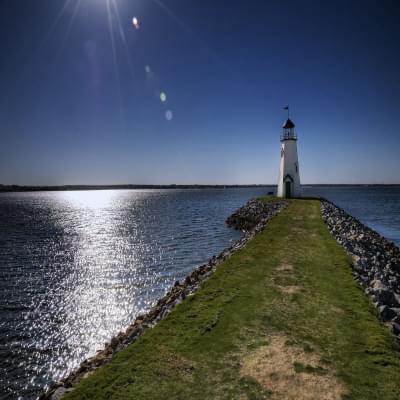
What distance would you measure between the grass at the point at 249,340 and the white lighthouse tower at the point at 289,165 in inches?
1335

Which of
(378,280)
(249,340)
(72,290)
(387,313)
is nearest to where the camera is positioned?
(249,340)

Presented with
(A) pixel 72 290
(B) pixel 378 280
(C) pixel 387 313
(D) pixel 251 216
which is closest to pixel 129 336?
(C) pixel 387 313

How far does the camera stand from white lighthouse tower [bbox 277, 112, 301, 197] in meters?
42.5

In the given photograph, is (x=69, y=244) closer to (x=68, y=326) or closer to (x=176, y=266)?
(x=176, y=266)

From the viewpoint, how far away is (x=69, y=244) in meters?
25.9

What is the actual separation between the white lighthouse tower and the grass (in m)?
33.9

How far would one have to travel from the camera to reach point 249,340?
19.6 ft

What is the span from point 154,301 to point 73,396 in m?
7.77

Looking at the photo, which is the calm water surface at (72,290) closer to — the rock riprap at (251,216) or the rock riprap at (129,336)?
the rock riprap at (129,336)

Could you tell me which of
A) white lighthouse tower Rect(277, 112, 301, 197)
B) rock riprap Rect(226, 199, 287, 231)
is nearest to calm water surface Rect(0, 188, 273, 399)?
rock riprap Rect(226, 199, 287, 231)

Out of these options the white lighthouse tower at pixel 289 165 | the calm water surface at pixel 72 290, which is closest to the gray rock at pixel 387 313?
the calm water surface at pixel 72 290

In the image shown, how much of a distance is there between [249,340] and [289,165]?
1548 inches

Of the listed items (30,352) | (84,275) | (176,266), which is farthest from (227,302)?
(84,275)

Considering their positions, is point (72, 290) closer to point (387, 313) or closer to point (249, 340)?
point (249, 340)
